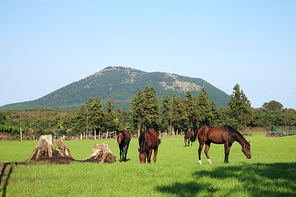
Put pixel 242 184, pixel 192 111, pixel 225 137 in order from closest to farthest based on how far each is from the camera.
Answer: pixel 242 184
pixel 225 137
pixel 192 111

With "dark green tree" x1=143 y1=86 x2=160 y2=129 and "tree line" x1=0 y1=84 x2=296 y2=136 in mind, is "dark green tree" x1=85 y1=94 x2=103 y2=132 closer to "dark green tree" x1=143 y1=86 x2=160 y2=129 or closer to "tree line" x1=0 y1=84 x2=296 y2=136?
"tree line" x1=0 y1=84 x2=296 y2=136

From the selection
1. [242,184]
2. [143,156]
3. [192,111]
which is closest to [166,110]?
[192,111]

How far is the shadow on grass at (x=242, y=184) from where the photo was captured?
699 centimetres

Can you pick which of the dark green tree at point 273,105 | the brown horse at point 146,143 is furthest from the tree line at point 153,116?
the dark green tree at point 273,105

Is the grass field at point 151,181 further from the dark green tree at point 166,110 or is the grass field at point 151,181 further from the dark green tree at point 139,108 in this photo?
the dark green tree at point 166,110

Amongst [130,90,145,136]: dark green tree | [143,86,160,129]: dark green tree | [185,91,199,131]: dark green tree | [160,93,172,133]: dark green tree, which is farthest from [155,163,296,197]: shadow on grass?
[160,93,172,133]: dark green tree

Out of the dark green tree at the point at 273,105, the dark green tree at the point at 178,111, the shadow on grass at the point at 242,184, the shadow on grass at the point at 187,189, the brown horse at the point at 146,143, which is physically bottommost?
the shadow on grass at the point at 187,189

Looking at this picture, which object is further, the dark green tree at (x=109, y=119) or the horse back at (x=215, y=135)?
the dark green tree at (x=109, y=119)

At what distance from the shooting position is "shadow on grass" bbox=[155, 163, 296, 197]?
6992 millimetres

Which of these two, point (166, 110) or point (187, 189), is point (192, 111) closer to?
point (166, 110)

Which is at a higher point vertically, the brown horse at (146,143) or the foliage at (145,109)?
the foliage at (145,109)

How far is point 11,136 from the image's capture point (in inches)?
2320

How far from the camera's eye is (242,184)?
25.1ft

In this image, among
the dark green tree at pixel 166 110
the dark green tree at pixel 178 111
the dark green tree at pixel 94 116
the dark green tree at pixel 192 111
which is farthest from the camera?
the dark green tree at pixel 166 110
